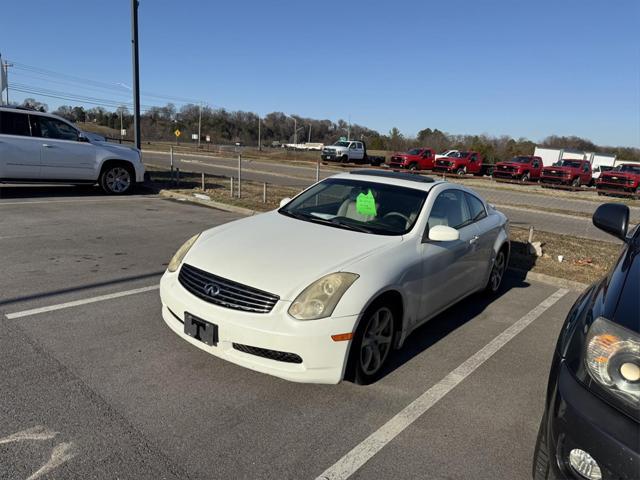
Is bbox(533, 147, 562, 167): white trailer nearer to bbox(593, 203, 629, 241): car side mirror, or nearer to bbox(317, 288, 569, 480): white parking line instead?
bbox(317, 288, 569, 480): white parking line

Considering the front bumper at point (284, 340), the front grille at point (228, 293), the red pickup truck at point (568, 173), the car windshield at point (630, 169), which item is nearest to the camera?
the front bumper at point (284, 340)

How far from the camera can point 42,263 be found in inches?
229

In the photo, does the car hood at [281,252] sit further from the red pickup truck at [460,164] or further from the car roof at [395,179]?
the red pickup truck at [460,164]

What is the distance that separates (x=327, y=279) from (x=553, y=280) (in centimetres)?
484

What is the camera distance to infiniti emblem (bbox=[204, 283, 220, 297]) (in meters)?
3.25

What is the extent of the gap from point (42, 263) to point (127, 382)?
3.39 m

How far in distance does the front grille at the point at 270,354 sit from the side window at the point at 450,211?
1.86 metres

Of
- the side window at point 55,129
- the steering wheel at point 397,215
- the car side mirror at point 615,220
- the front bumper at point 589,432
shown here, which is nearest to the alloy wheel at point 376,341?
the steering wheel at point 397,215

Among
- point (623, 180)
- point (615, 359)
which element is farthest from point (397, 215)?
point (623, 180)

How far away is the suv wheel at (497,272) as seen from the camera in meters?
5.71

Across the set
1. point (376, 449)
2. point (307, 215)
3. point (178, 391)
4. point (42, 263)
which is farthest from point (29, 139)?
point (376, 449)

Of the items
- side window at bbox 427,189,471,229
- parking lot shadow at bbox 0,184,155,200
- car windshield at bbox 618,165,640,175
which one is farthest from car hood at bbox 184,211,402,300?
car windshield at bbox 618,165,640,175

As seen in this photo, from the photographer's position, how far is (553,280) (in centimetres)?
676

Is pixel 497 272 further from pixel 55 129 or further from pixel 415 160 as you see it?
pixel 415 160
